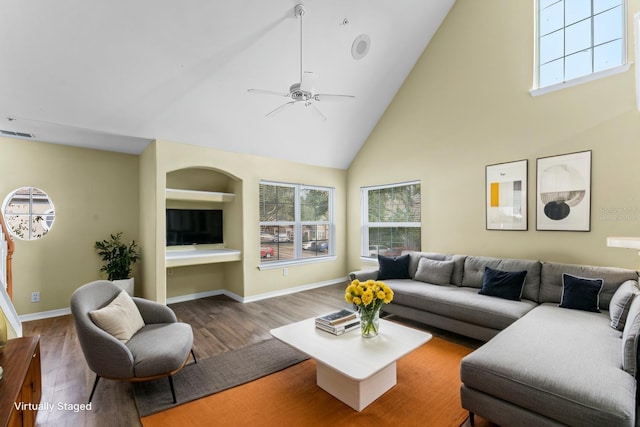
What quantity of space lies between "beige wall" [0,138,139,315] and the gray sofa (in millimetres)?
4658

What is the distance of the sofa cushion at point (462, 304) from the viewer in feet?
9.65

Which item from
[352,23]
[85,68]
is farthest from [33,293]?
[352,23]

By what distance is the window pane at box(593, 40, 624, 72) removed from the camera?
10.2 feet

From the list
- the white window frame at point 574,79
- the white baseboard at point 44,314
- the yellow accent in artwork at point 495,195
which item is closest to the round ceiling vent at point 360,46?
the white window frame at point 574,79

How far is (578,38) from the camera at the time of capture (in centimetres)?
342

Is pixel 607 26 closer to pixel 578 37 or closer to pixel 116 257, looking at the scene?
pixel 578 37

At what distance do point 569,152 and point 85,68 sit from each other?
5449 mm

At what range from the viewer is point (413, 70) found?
16.1 feet

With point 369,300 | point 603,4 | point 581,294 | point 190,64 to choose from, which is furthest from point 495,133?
point 190,64

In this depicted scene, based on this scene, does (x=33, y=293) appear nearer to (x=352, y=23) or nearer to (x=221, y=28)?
(x=221, y=28)

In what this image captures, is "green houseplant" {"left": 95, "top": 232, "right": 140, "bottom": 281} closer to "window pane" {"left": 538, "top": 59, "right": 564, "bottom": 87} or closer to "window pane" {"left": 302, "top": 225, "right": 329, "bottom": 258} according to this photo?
"window pane" {"left": 302, "top": 225, "right": 329, "bottom": 258}

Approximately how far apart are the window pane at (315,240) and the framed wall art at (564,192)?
12.1ft

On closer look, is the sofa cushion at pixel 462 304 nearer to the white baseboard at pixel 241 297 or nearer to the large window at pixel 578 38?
the white baseboard at pixel 241 297

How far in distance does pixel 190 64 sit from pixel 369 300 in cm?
322
